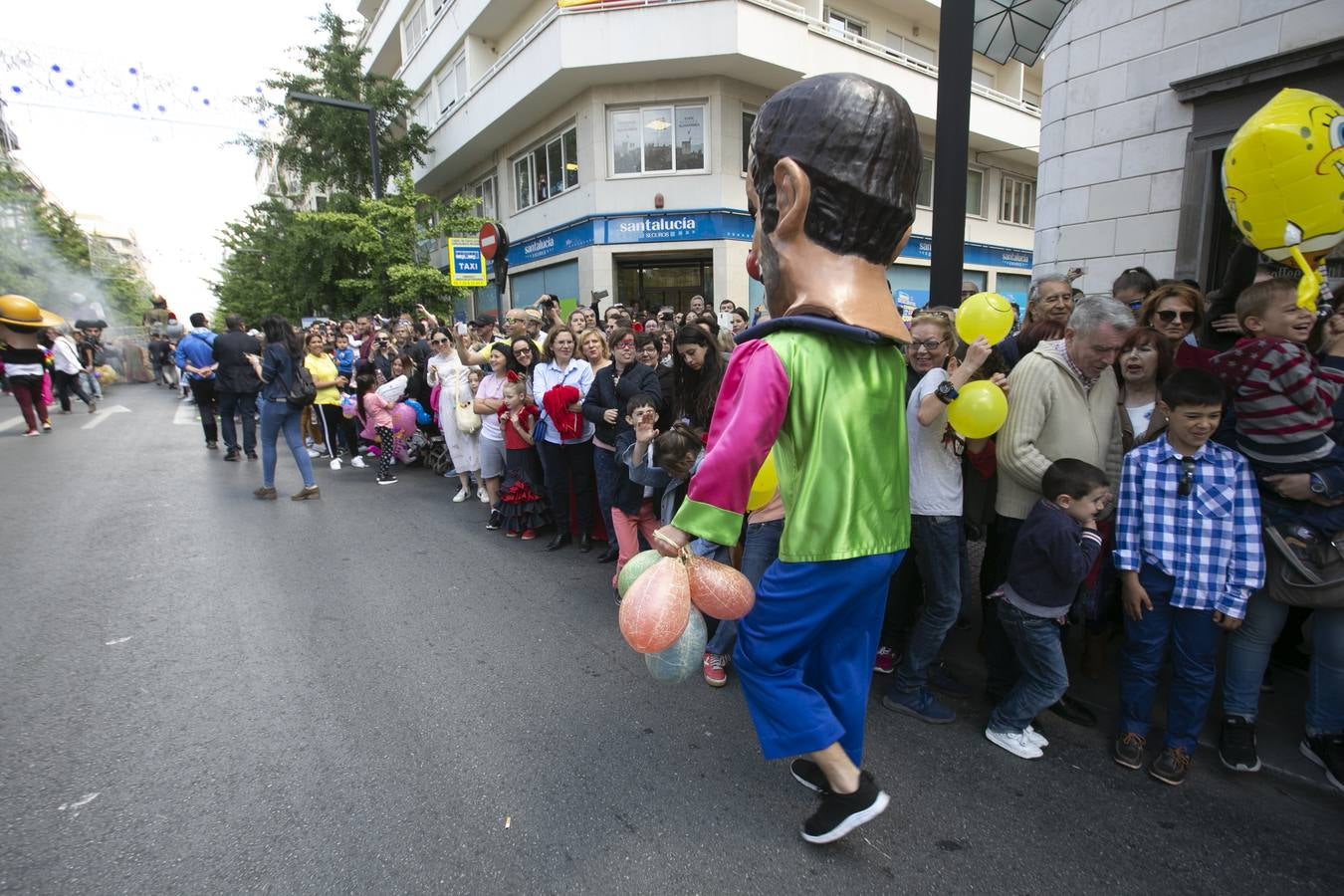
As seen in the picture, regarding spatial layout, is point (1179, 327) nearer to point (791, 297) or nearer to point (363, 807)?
point (791, 297)

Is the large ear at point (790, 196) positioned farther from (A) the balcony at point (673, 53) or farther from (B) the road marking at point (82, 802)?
(A) the balcony at point (673, 53)

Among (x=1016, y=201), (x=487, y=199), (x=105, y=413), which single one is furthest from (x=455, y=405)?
(x=1016, y=201)

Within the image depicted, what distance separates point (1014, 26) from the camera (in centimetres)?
472

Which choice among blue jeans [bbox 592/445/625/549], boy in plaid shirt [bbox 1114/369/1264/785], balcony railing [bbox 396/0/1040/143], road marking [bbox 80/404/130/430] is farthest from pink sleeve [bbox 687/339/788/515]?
road marking [bbox 80/404/130/430]

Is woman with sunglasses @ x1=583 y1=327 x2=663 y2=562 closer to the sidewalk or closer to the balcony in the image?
the sidewalk

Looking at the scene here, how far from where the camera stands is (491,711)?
2.99 meters

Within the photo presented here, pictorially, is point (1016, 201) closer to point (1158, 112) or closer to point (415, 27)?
point (1158, 112)

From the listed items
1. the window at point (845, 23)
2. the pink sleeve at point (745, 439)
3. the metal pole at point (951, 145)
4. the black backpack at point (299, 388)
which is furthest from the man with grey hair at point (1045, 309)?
the window at point (845, 23)

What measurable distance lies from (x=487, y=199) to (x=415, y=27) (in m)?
8.22

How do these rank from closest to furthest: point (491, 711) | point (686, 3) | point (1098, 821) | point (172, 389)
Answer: point (1098, 821) → point (491, 711) → point (686, 3) → point (172, 389)

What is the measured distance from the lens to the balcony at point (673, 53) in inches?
566

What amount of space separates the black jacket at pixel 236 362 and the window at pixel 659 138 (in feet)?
33.8

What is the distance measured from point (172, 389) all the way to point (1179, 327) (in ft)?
81.7

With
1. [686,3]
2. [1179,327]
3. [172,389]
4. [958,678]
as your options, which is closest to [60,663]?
[958,678]
